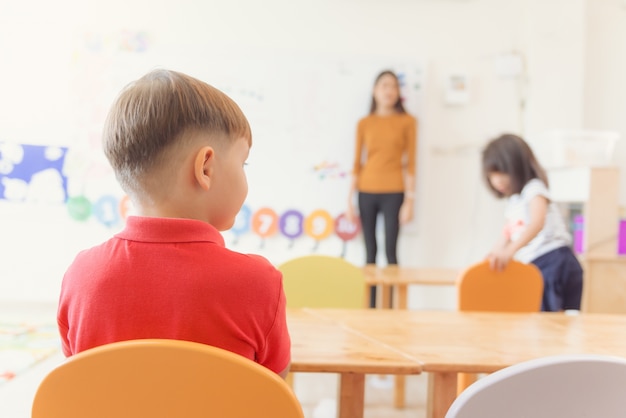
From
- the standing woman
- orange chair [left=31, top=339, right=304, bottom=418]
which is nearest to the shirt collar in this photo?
orange chair [left=31, top=339, right=304, bottom=418]

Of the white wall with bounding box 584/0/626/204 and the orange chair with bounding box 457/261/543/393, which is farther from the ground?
the white wall with bounding box 584/0/626/204

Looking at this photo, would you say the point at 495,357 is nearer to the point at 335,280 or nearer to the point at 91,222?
the point at 335,280

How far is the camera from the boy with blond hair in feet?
2.49

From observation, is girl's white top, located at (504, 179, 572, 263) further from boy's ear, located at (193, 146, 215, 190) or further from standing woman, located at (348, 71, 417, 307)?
boy's ear, located at (193, 146, 215, 190)

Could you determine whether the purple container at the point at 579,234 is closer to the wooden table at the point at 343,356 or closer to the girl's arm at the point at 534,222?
the girl's arm at the point at 534,222

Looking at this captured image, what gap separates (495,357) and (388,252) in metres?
3.08

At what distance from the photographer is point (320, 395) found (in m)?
2.54

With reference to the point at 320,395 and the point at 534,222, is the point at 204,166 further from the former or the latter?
A: the point at 320,395

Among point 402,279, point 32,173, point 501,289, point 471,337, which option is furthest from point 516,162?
point 32,173

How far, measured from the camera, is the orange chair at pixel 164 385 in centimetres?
61

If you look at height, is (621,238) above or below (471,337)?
below

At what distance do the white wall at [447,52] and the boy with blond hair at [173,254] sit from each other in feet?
11.0

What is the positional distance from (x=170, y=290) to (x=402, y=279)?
1.64 meters

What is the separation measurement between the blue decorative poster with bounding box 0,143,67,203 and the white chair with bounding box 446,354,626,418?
3.80m
